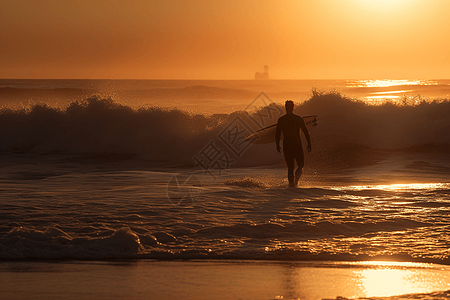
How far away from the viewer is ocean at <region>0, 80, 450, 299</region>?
503 cm

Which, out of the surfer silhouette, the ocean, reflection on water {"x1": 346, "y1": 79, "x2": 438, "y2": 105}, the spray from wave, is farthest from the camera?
reflection on water {"x1": 346, "y1": 79, "x2": 438, "y2": 105}

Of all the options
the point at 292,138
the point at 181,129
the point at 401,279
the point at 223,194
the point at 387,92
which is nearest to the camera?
the point at 401,279

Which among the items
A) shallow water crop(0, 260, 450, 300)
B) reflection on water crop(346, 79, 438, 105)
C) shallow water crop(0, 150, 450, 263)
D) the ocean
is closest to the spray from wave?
the ocean

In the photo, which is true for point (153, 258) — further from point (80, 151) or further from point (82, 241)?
point (80, 151)

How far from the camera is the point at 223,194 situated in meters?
8.77

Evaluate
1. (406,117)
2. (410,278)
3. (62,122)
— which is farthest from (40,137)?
(410,278)

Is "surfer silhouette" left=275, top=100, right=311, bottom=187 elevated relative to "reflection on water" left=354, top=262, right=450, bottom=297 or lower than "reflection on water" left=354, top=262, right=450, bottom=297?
elevated

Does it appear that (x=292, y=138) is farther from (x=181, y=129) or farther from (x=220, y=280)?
(x=181, y=129)

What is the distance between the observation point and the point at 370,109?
19.8 m

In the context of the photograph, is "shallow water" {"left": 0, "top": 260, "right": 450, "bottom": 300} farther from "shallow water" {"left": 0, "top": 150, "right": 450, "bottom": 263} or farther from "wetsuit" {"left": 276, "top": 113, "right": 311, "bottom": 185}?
"wetsuit" {"left": 276, "top": 113, "right": 311, "bottom": 185}

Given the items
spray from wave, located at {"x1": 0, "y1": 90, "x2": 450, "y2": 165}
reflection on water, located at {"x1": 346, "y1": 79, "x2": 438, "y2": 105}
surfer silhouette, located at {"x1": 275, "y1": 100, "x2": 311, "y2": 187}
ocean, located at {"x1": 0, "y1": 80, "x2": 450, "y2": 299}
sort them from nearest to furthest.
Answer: ocean, located at {"x1": 0, "y1": 80, "x2": 450, "y2": 299} → surfer silhouette, located at {"x1": 275, "y1": 100, "x2": 311, "y2": 187} → spray from wave, located at {"x1": 0, "y1": 90, "x2": 450, "y2": 165} → reflection on water, located at {"x1": 346, "y1": 79, "x2": 438, "y2": 105}

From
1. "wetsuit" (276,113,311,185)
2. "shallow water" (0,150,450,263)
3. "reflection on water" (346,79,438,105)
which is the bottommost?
"shallow water" (0,150,450,263)

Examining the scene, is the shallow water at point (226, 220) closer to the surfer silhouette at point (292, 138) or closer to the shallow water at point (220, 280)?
the shallow water at point (220, 280)

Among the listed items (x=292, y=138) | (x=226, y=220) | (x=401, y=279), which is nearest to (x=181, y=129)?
(x=292, y=138)
